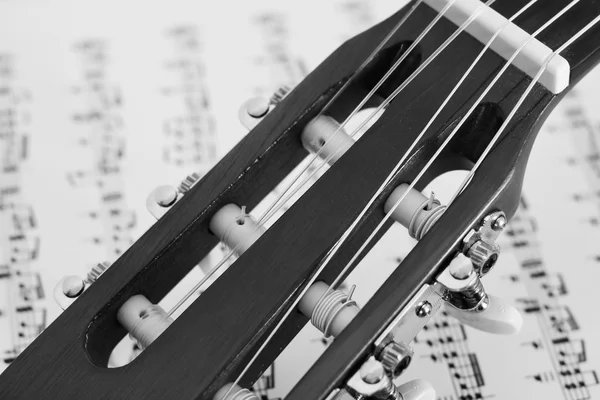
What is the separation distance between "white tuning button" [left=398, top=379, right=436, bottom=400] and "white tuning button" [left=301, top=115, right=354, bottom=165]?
0.19 m

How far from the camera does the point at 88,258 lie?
117 cm

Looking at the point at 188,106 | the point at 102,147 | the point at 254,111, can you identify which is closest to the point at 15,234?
the point at 102,147

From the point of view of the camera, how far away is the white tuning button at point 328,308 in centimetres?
83

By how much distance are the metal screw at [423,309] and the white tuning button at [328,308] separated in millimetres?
46

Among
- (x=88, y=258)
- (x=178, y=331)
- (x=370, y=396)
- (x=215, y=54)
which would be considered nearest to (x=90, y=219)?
(x=88, y=258)

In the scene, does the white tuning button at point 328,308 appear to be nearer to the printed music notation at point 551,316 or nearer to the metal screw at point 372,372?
the metal screw at point 372,372

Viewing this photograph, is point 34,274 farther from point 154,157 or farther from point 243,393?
point 243,393

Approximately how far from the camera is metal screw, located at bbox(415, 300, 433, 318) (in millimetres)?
823

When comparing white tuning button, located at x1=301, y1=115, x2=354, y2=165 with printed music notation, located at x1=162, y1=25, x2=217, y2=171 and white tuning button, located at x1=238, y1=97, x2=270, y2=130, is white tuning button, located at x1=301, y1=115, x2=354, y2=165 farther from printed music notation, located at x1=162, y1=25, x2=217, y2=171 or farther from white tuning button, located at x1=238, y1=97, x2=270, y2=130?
printed music notation, located at x1=162, y1=25, x2=217, y2=171

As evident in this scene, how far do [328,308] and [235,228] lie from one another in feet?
0.36

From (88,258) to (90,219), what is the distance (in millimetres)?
54

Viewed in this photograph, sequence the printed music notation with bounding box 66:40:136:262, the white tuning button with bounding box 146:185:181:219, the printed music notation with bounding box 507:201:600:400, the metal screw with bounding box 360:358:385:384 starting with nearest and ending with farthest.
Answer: the metal screw with bounding box 360:358:385:384, the white tuning button with bounding box 146:185:181:219, the printed music notation with bounding box 507:201:600:400, the printed music notation with bounding box 66:40:136:262

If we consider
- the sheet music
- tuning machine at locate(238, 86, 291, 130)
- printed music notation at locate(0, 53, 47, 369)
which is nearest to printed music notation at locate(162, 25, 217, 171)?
the sheet music

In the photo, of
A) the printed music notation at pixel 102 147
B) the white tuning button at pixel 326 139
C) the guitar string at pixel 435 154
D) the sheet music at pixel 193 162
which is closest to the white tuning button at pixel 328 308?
the guitar string at pixel 435 154
